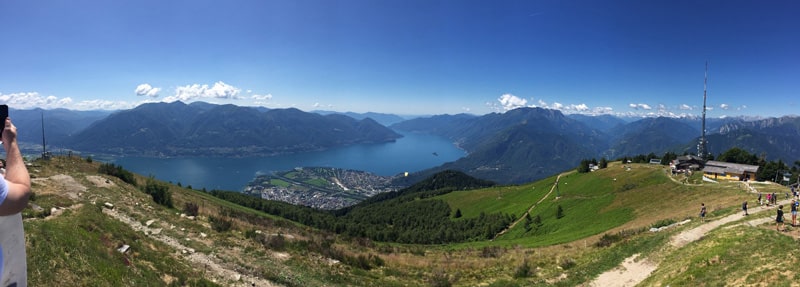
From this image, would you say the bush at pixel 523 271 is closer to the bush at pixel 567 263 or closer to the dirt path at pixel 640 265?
the bush at pixel 567 263

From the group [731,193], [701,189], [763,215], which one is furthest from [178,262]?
[701,189]

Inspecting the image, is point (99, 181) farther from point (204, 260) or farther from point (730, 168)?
point (730, 168)

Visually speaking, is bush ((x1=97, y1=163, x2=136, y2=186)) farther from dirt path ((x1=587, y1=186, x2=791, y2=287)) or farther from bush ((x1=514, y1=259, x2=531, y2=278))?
dirt path ((x1=587, y1=186, x2=791, y2=287))

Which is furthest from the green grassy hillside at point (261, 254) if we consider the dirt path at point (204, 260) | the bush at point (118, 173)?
the bush at point (118, 173)

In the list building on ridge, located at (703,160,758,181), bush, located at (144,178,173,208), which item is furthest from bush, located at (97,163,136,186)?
building on ridge, located at (703,160,758,181)

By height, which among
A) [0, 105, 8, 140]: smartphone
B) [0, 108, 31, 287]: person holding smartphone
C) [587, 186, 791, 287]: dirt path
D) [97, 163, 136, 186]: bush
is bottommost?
[587, 186, 791, 287]: dirt path

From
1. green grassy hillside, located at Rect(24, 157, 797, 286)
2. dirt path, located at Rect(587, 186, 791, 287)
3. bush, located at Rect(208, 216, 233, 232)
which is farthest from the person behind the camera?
bush, located at Rect(208, 216, 233, 232)

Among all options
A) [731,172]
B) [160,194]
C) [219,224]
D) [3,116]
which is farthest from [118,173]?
[731,172]
